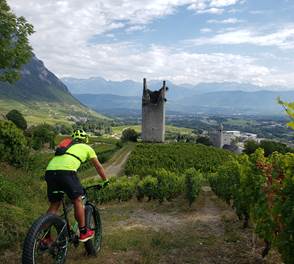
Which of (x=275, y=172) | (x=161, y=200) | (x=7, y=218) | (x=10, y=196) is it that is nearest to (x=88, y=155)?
(x=7, y=218)

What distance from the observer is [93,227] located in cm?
967

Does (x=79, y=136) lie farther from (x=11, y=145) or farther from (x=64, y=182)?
(x=11, y=145)

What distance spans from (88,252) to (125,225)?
8.18 m

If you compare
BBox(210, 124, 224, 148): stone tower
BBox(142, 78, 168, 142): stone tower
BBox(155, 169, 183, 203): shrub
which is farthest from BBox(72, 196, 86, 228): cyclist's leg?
BBox(210, 124, 224, 148): stone tower

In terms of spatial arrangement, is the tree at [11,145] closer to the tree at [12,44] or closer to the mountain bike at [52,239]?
the tree at [12,44]

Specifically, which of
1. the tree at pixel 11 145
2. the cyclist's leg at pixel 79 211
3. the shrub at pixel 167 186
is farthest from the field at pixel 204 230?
the shrub at pixel 167 186

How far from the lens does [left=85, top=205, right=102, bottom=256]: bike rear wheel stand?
29.1 feet

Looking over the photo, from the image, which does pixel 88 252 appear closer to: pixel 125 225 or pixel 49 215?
pixel 49 215

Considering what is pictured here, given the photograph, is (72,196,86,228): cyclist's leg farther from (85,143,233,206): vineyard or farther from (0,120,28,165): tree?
(85,143,233,206): vineyard

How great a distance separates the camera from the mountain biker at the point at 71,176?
7.85 metres

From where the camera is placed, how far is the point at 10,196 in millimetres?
12711

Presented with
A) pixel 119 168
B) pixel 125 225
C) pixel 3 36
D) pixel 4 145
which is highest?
pixel 3 36

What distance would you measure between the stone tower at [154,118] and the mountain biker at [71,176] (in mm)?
65574

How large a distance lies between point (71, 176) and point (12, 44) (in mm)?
19951
